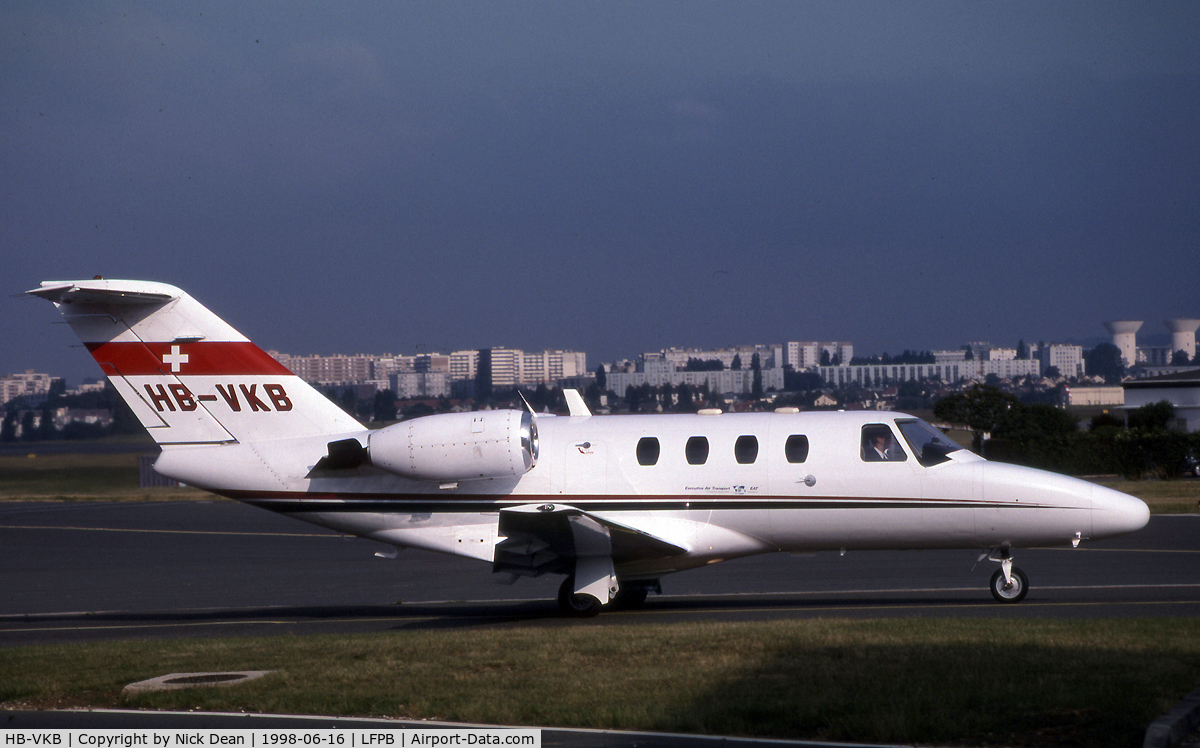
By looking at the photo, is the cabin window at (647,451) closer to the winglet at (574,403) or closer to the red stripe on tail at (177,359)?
the winglet at (574,403)

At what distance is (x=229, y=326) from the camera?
1639 cm

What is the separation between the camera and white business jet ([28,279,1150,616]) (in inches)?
588

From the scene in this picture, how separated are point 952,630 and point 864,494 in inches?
162

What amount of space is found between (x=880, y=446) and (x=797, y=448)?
111cm

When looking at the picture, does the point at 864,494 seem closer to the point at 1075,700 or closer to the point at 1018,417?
the point at 1075,700

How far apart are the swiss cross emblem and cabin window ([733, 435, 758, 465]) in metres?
7.90

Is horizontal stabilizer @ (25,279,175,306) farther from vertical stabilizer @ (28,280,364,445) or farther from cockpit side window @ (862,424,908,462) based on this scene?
cockpit side window @ (862,424,908,462)

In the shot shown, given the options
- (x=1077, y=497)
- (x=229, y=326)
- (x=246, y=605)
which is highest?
(x=229, y=326)

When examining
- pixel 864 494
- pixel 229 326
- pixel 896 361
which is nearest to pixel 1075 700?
pixel 864 494

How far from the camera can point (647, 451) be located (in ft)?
50.7

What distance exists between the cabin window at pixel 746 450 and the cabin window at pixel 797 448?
414 mm

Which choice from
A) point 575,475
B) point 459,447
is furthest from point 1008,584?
point 459,447

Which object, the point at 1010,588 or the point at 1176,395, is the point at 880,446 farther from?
the point at 1176,395
